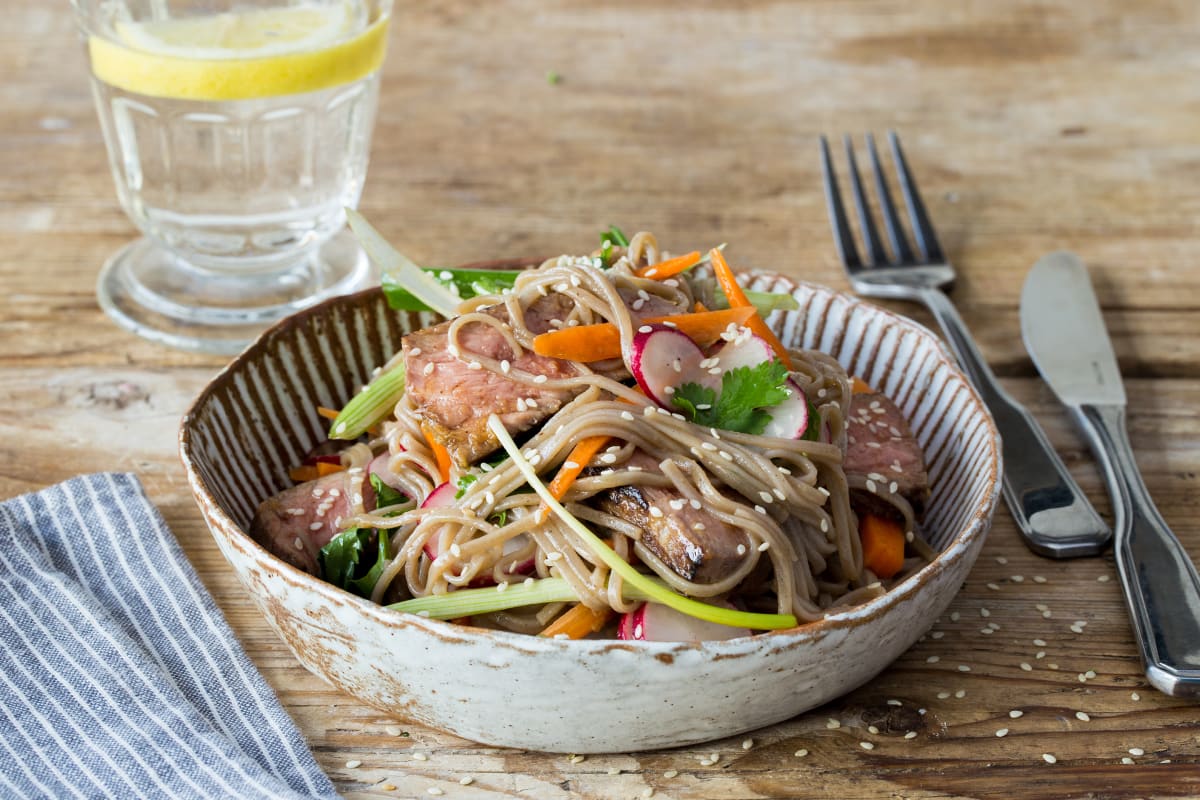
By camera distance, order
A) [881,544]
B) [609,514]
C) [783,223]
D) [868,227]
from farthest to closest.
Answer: [783,223] → [868,227] → [881,544] → [609,514]

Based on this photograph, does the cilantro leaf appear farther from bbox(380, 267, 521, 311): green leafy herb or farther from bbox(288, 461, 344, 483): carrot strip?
bbox(380, 267, 521, 311): green leafy herb

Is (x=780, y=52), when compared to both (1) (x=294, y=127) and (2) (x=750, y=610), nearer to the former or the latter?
(1) (x=294, y=127)

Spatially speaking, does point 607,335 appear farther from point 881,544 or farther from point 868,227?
point 868,227

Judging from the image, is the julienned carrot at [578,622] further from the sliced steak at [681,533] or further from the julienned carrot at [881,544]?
the julienned carrot at [881,544]

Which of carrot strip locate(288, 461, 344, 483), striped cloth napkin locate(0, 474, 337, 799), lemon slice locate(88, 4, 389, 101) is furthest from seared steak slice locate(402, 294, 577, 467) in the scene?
lemon slice locate(88, 4, 389, 101)

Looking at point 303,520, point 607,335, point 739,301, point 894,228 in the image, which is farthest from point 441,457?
point 894,228
